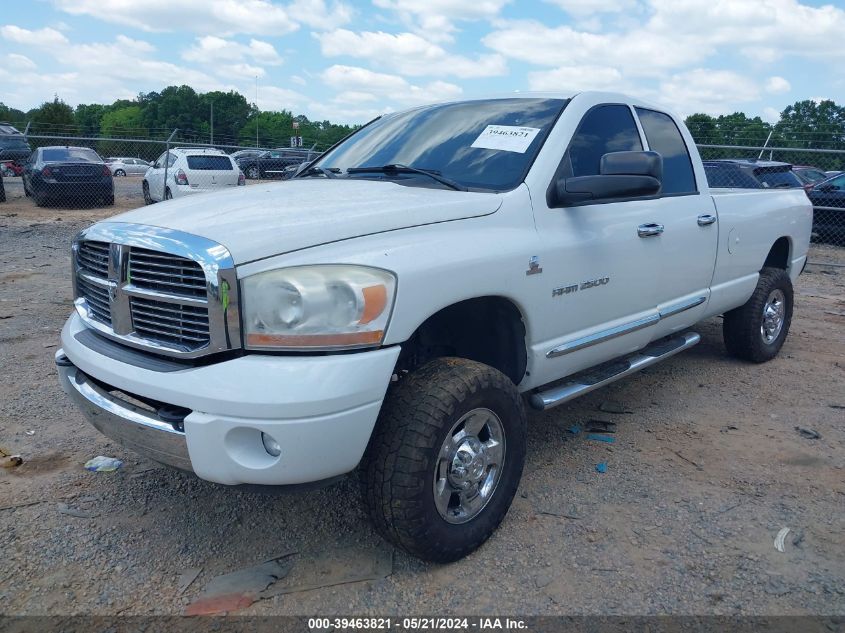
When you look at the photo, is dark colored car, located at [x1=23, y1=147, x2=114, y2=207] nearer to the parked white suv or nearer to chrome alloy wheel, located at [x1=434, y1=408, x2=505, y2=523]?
the parked white suv

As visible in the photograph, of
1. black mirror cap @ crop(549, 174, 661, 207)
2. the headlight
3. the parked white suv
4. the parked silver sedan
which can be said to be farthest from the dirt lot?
the parked silver sedan

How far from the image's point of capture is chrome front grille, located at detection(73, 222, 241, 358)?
2344 millimetres

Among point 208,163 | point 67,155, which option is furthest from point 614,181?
point 67,155

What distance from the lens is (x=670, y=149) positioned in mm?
4457

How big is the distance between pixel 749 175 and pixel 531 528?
26.8 feet

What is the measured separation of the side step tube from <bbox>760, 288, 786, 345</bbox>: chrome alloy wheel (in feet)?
3.64

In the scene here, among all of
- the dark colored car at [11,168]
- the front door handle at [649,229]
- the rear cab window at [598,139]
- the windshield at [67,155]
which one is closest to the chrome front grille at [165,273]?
the rear cab window at [598,139]

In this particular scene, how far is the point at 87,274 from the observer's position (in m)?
2.99

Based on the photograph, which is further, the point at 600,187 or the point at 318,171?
the point at 318,171

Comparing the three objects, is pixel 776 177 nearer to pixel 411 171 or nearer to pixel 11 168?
pixel 411 171

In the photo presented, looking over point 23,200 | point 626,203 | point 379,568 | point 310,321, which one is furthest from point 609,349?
point 23,200

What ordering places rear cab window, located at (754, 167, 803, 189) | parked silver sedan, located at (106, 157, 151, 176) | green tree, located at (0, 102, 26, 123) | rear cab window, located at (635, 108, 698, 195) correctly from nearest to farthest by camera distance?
rear cab window, located at (635, 108, 698, 195) < rear cab window, located at (754, 167, 803, 189) < parked silver sedan, located at (106, 157, 151, 176) < green tree, located at (0, 102, 26, 123)

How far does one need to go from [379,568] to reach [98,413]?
1.23 m

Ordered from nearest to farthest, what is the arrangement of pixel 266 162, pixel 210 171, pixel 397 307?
pixel 397 307
pixel 210 171
pixel 266 162
